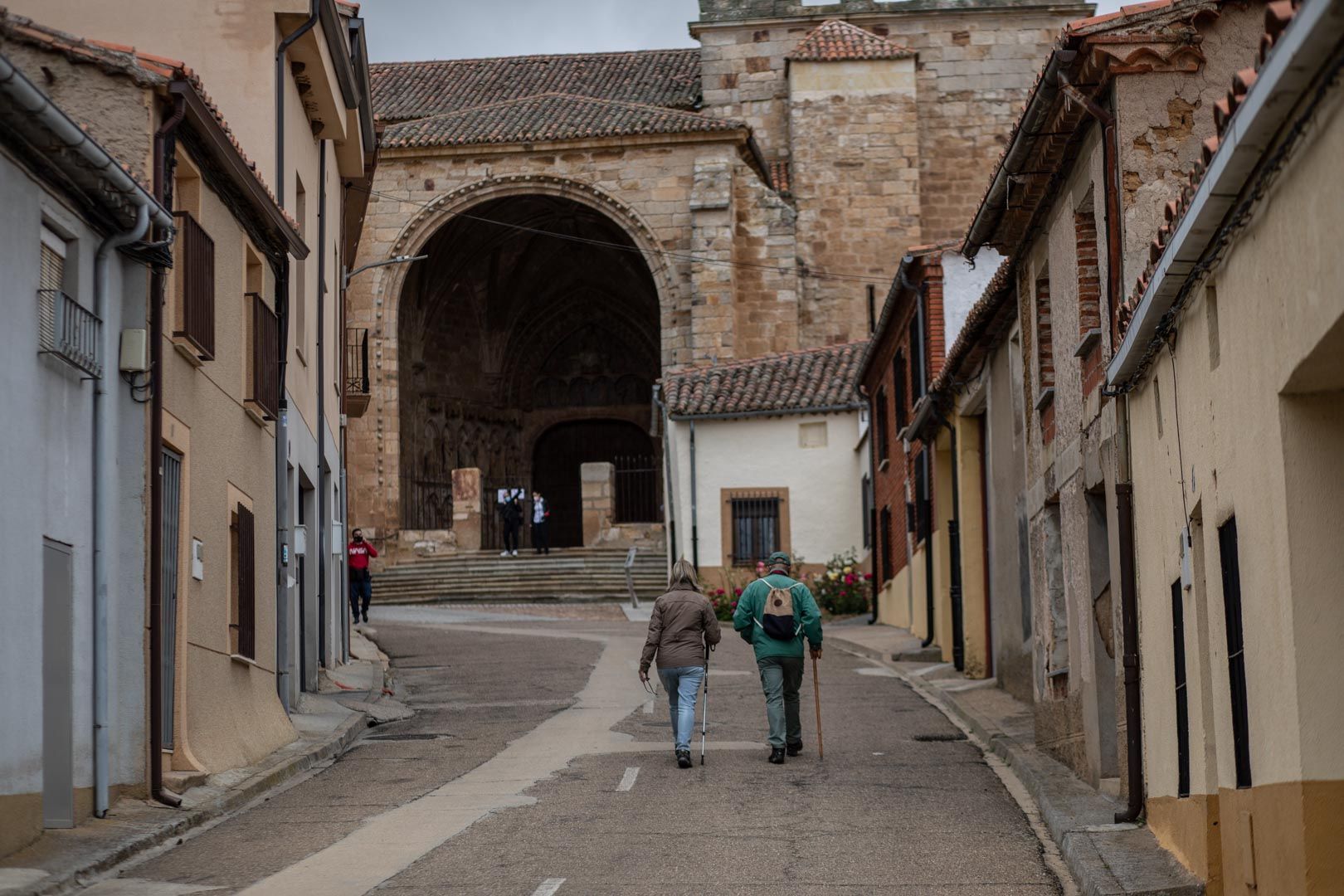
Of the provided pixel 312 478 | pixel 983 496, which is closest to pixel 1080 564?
pixel 983 496

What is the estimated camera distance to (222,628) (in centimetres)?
1409

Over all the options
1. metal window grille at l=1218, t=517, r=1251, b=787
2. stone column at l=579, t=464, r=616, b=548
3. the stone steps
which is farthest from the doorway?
metal window grille at l=1218, t=517, r=1251, b=787

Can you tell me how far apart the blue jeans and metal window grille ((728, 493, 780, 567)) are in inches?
886

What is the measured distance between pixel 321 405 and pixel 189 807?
11.2 meters

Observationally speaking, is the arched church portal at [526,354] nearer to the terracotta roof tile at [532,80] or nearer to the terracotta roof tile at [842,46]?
the terracotta roof tile at [532,80]

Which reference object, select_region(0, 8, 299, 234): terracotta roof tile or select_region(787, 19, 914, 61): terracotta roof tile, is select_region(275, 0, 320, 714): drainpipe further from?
select_region(787, 19, 914, 61): terracotta roof tile

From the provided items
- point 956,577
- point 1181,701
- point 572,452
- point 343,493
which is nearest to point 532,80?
point 572,452

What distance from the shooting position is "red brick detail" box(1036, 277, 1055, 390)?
47.5 feet

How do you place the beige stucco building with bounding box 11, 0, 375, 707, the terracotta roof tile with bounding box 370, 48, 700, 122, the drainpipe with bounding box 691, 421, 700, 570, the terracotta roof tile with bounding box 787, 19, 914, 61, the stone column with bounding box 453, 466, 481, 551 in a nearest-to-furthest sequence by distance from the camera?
1. the beige stucco building with bounding box 11, 0, 375, 707
2. the drainpipe with bounding box 691, 421, 700, 570
3. the stone column with bounding box 453, 466, 481, 551
4. the terracotta roof tile with bounding box 787, 19, 914, 61
5. the terracotta roof tile with bounding box 370, 48, 700, 122

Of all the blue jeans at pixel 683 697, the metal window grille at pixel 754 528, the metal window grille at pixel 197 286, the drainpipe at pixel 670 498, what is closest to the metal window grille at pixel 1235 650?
the blue jeans at pixel 683 697

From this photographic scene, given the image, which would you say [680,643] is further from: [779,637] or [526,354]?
[526,354]

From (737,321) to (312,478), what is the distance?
24.2 metres

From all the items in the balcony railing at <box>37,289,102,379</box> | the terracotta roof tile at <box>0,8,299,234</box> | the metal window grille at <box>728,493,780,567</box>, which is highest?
the terracotta roof tile at <box>0,8,299,234</box>

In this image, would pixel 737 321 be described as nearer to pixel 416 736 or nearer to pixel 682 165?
pixel 682 165
